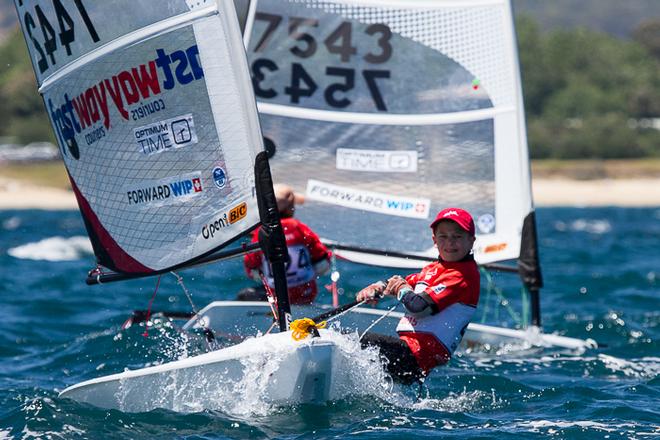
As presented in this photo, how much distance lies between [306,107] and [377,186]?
79 cm

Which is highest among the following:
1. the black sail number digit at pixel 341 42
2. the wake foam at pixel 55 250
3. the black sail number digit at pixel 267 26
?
the black sail number digit at pixel 267 26

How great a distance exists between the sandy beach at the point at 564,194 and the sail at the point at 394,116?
24.4m

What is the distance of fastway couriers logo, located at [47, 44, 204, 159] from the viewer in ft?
16.7

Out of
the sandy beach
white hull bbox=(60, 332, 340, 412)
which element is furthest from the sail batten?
the sandy beach

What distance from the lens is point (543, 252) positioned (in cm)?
1648

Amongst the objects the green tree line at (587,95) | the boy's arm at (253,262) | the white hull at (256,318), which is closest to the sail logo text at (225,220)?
the white hull at (256,318)

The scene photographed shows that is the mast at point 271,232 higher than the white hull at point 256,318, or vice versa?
the mast at point 271,232

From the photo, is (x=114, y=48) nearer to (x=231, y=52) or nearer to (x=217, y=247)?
(x=231, y=52)

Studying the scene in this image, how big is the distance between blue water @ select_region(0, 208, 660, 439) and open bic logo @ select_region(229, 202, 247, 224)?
0.90 meters

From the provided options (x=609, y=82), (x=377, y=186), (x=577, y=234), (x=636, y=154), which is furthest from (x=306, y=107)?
(x=609, y=82)

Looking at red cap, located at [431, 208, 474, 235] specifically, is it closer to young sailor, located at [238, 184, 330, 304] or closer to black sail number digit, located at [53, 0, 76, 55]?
young sailor, located at [238, 184, 330, 304]

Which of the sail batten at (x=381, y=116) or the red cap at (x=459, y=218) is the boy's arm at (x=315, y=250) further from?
the red cap at (x=459, y=218)

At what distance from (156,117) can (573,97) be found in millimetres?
48869

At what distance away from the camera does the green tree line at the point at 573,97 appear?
4528cm
